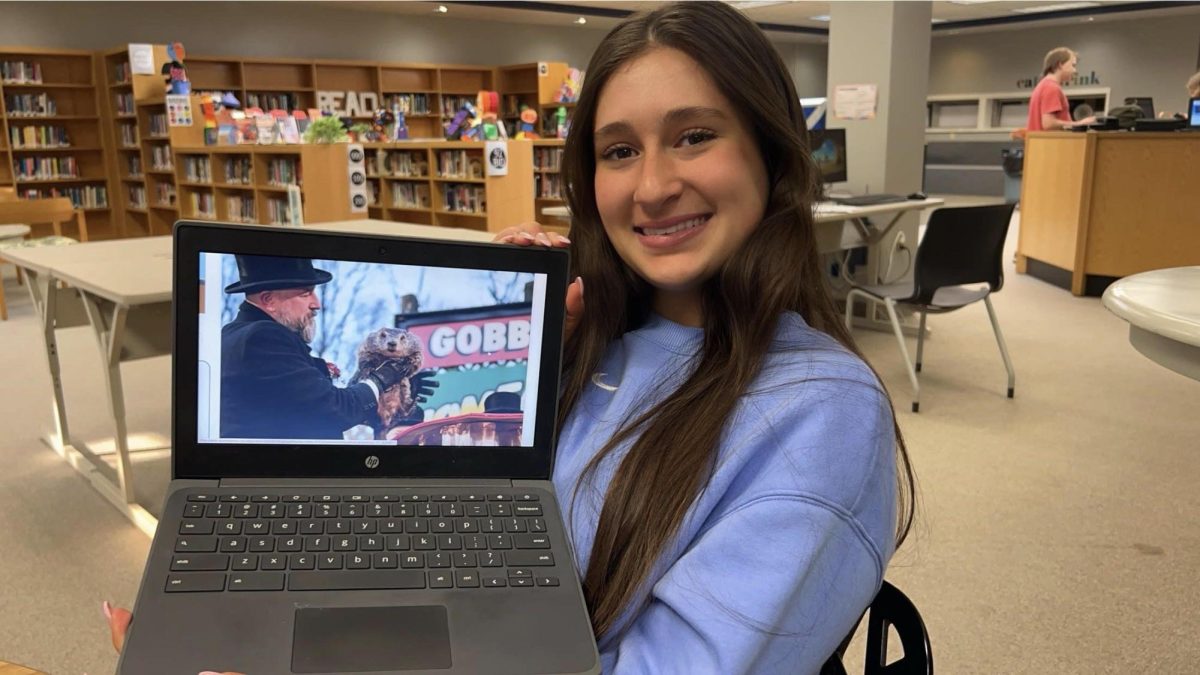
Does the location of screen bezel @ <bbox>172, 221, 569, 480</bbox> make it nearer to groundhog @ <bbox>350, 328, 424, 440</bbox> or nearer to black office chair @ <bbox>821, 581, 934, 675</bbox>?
groundhog @ <bbox>350, 328, 424, 440</bbox>

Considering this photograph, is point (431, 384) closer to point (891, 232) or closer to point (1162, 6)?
point (891, 232)

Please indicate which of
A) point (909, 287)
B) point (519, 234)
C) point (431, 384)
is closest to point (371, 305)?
point (431, 384)

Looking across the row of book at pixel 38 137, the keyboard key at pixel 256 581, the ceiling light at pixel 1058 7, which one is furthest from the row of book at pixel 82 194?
the ceiling light at pixel 1058 7

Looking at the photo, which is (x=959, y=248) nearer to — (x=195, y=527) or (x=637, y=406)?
(x=637, y=406)

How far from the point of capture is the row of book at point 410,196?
660 cm

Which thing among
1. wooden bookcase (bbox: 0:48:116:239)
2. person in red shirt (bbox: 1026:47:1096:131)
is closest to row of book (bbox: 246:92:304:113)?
wooden bookcase (bbox: 0:48:116:239)

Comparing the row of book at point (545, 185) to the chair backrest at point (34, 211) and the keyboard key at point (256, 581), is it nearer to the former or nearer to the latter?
the chair backrest at point (34, 211)

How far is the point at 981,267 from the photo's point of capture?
3.45 meters

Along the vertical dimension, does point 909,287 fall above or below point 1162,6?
below

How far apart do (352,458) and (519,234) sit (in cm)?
32

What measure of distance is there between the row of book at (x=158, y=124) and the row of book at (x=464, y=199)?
→ 312 cm

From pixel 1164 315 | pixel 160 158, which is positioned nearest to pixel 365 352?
pixel 1164 315

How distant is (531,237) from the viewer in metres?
0.96

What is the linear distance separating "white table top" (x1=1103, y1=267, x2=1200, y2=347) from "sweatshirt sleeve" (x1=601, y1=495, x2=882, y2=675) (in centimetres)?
62
